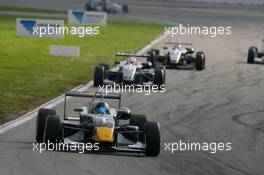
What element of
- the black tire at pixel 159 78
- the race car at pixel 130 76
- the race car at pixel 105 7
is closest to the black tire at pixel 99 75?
the race car at pixel 130 76

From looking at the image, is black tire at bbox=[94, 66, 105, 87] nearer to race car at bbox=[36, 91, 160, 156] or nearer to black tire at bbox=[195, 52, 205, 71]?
black tire at bbox=[195, 52, 205, 71]

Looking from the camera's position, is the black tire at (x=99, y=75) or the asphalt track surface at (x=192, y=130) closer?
the asphalt track surface at (x=192, y=130)

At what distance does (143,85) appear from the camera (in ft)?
76.4

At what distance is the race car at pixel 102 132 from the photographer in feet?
45.3

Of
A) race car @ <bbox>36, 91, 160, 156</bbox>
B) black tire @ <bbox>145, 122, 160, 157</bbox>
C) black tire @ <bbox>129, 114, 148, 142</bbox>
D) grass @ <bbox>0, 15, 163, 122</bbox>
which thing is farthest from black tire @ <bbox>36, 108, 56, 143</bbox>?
grass @ <bbox>0, 15, 163, 122</bbox>

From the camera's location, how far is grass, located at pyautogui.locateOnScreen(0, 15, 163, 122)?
20844 millimetres

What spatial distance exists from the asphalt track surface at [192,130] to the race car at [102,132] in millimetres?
178

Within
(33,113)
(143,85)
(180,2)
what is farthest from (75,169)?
(180,2)

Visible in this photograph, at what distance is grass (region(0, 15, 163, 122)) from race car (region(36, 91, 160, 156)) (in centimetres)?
309

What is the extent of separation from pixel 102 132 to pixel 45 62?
Result: 16464mm

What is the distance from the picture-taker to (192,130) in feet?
55.2

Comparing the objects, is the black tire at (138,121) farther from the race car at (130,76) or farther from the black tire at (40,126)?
the race car at (130,76)

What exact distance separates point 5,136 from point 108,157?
2.31 meters

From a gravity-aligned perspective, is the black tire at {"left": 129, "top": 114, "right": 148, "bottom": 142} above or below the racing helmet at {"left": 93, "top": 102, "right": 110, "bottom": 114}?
below
